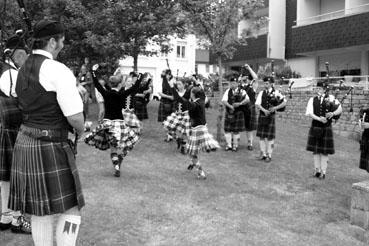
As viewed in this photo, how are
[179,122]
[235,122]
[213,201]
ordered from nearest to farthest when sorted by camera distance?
1. [213,201]
2. [179,122]
3. [235,122]

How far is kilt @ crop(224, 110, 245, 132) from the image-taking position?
1062 centimetres

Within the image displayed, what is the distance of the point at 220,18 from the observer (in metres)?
10.7

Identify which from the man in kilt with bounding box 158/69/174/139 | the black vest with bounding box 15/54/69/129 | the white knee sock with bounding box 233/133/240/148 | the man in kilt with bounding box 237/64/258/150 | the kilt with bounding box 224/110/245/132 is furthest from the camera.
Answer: the man in kilt with bounding box 158/69/174/139

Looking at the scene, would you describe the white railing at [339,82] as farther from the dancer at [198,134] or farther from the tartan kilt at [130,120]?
the dancer at [198,134]

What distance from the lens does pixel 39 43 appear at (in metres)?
3.21

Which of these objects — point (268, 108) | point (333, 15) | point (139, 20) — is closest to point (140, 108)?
point (139, 20)

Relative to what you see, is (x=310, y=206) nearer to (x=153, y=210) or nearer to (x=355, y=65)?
(x=153, y=210)

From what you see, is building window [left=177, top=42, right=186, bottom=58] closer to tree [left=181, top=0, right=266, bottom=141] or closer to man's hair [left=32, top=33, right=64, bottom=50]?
tree [left=181, top=0, right=266, bottom=141]

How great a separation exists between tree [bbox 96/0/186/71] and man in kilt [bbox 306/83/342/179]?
6065mm

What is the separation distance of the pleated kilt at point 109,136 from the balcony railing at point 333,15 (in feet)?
53.8

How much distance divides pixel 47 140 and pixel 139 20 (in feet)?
34.7

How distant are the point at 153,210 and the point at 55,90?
10.0 feet

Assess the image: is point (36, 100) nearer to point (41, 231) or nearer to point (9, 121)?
point (41, 231)

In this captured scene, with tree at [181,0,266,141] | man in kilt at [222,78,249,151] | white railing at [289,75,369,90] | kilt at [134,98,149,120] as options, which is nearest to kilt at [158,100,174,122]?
kilt at [134,98,149,120]
